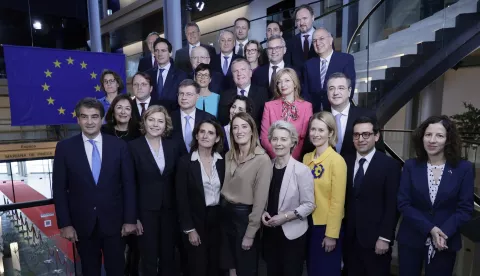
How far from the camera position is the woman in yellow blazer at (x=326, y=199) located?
7.09 feet

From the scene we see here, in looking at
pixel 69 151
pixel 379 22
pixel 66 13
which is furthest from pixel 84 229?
pixel 66 13

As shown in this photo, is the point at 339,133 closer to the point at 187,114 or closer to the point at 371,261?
the point at 371,261

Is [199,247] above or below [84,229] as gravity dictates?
below

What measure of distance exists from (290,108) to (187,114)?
0.85 metres

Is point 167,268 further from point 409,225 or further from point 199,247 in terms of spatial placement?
point 409,225

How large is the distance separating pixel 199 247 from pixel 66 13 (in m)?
12.0

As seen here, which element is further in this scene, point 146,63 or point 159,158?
point 146,63

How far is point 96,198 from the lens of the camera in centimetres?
218

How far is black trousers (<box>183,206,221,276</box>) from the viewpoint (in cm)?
233

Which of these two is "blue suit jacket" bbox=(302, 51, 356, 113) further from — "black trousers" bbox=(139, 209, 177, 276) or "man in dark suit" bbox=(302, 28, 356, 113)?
"black trousers" bbox=(139, 209, 177, 276)

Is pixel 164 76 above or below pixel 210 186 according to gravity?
above

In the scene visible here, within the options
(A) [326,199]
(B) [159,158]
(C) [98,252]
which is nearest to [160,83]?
(B) [159,158]

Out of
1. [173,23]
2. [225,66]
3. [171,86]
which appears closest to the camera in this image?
[171,86]

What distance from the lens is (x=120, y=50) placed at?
17062 millimetres
